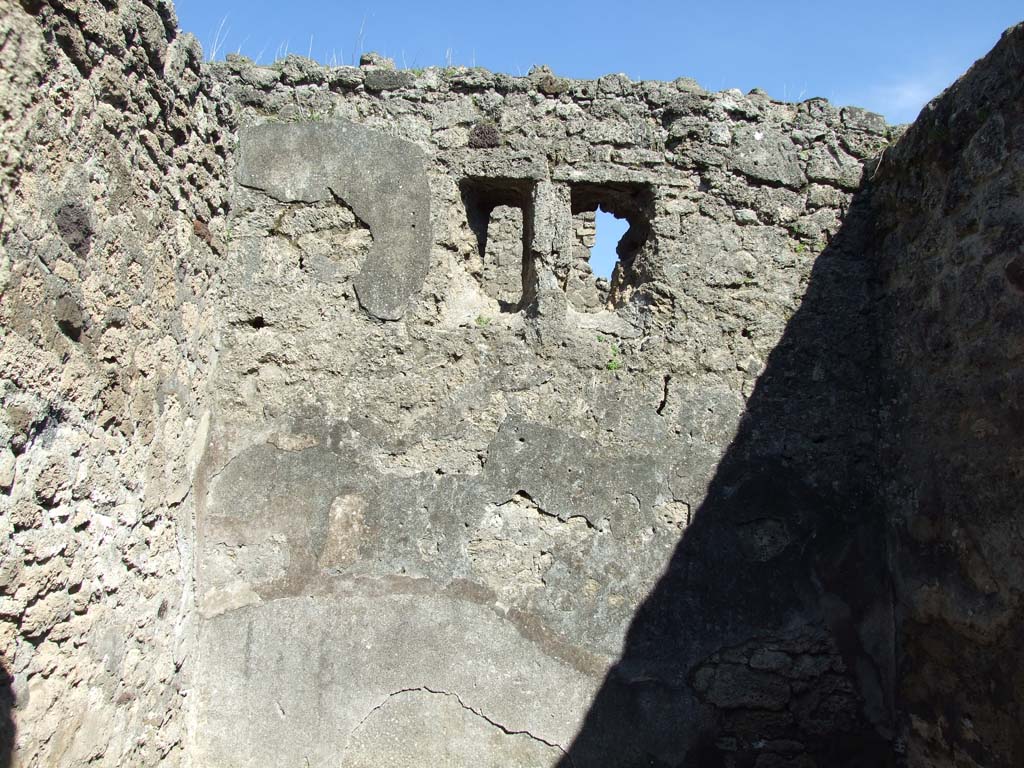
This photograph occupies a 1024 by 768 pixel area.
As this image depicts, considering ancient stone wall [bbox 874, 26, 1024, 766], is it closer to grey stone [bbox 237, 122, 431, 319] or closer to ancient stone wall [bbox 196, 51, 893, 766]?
ancient stone wall [bbox 196, 51, 893, 766]

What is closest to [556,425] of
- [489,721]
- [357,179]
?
[489,721]

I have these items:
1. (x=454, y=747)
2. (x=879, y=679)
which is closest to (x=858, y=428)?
(x=879, y=679)

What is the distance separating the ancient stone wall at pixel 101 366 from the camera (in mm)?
2139

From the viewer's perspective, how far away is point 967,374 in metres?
3.09

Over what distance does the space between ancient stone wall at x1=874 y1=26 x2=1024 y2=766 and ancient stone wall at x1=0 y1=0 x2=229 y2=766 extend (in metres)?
2.89

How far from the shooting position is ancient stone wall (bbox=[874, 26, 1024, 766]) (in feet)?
9.35

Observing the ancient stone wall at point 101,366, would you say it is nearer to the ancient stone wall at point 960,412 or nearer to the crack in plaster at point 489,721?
the crack in plaster at point 489,721

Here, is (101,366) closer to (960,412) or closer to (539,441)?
(539,441)

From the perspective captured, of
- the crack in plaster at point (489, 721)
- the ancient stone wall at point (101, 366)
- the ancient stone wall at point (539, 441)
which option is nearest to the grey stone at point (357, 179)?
the ancient stone wall at point (539, 441)

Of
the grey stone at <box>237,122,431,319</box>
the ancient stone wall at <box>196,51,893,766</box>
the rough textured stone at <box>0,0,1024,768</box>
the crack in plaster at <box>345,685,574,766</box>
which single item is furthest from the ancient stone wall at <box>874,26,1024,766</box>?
the grey stone at <box>237,122,431,319</box>

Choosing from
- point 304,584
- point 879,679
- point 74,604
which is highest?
point 74,604

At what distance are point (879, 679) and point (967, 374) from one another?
1.34 metres

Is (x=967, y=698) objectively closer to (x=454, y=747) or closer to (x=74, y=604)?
(x=454, y=747)

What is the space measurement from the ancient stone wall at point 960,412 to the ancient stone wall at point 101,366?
289 cm
